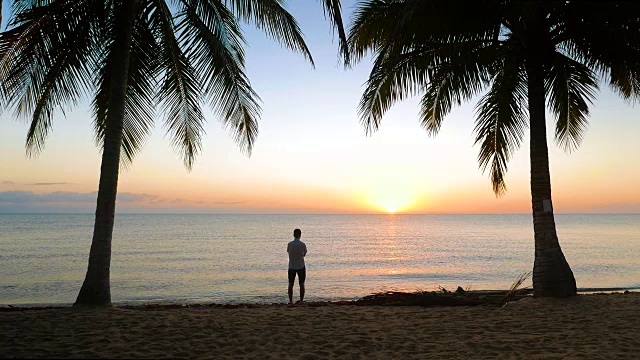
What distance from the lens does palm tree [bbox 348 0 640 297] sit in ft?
30.2

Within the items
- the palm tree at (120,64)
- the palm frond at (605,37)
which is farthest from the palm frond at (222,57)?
the palm frond at (605,37)

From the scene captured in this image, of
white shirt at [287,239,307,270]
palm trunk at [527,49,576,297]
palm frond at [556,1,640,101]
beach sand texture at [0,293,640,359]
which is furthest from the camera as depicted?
white shirt at [287,239,307,270]

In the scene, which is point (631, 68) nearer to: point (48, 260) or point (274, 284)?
point (274, 284)

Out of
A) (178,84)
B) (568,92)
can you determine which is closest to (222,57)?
(178,84)

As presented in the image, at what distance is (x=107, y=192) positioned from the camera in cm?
881

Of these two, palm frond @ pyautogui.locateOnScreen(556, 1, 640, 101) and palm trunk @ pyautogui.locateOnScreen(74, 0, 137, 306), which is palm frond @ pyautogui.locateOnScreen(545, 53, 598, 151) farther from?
palm trunk @ pyautogui.locateOnScreen(74, 0, 137, 306)

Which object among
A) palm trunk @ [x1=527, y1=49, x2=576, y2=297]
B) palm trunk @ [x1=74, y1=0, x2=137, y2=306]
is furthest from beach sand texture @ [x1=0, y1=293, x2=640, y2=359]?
palm trunk @ [x1=527, y1=49, x2=576, y2=297]

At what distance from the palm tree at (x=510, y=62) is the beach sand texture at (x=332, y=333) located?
2333 mm

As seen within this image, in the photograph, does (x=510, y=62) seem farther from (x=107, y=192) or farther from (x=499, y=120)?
(x=107, y=192)

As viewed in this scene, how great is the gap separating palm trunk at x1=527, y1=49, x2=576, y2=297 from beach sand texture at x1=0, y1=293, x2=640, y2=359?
27.8 inches

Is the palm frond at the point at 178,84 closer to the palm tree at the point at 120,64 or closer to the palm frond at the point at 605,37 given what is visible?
the palm tree at the point at 120,64

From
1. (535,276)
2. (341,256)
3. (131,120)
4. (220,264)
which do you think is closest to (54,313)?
(131,120)

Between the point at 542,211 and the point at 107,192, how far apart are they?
8441 mm

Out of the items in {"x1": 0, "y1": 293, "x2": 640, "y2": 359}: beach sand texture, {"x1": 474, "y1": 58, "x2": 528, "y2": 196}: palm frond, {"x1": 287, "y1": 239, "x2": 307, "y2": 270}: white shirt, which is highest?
{"x1": 474, "y1": 58, "x2": 528, "y2": 196}: palm frond
